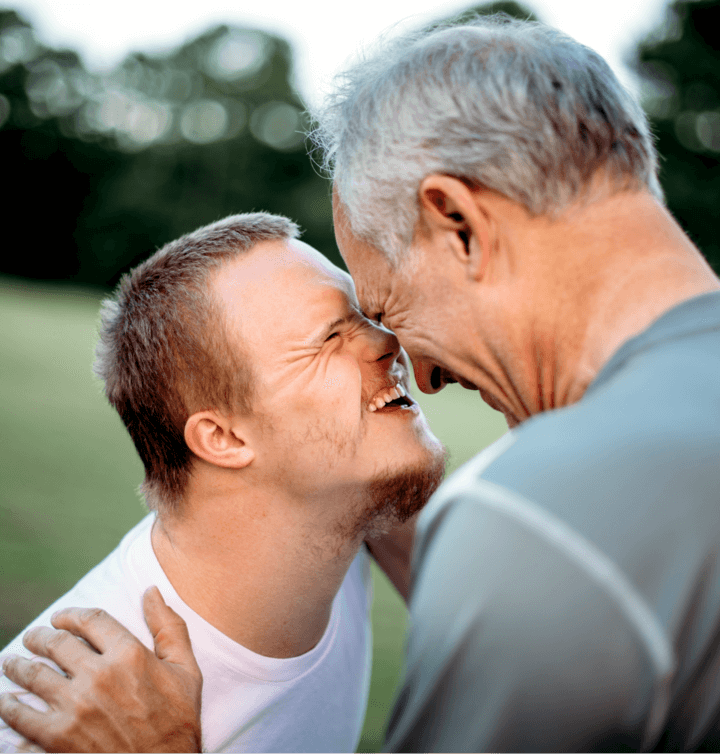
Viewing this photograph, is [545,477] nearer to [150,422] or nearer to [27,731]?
[27,731]

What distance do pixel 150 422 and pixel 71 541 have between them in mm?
4584

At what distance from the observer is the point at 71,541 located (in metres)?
6.88

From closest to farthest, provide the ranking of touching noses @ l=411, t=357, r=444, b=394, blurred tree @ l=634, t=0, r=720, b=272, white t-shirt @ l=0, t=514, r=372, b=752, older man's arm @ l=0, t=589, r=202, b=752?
older man's arm @ l=0, t=589, r=202, b=752
touching noses @ l=411, t=357, r=444, b=394
white t-shirt @ l=0, t=514, r=372, b=752
blurred tree @ l=634, t=0, r=720, b=272

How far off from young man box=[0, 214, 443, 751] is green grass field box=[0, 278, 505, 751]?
188cm

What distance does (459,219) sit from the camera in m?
1.89

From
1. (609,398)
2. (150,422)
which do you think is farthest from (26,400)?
(609,398)

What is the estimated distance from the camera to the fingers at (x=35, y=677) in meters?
2.21

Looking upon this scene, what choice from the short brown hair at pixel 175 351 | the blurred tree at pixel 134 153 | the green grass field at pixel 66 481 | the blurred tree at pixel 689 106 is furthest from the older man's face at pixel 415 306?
the blurred tree at pixel 134 153

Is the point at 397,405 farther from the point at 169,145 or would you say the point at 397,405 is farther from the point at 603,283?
the point at 169,145

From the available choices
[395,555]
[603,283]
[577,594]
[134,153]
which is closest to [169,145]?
[134,153]

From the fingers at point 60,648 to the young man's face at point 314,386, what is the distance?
843mm

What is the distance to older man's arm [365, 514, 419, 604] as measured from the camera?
10.9 ft

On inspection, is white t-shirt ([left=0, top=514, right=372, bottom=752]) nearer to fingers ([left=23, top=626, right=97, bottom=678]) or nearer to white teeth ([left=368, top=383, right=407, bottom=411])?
fingers ([left=23, top=626, right=97, bottom=678])

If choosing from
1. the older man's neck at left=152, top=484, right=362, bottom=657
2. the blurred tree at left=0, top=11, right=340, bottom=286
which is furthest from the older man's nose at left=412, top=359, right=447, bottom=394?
the blurred tree at left=0, top=11, right=340, bottom=286
